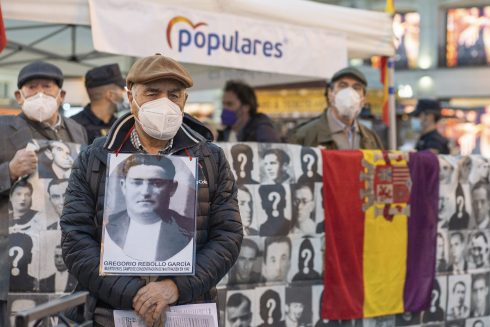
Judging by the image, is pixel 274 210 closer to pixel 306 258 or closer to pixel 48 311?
pixel 306 258

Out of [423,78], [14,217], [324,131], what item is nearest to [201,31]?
[324,131]

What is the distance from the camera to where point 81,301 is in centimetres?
266

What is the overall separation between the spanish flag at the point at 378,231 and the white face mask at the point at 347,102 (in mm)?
596

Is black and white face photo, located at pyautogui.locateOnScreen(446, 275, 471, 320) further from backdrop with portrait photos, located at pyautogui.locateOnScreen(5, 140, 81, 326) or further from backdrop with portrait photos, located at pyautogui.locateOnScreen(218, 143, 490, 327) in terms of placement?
backdrop with portrait photos, located at pyautogui.locateOnScreen(5, 140, 81, 326)

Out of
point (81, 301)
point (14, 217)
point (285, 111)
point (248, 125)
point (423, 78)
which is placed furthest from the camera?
point (423, 78)

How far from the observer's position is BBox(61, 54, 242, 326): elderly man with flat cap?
303 centimetres

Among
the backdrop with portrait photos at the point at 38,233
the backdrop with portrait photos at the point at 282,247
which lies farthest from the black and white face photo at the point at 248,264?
the backdrop with portrait photos at the point at 38,233

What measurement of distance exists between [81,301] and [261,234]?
8.94 feet

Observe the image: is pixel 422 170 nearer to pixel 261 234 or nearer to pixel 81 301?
pixel 261 234

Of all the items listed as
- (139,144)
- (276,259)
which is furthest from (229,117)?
(139,144)

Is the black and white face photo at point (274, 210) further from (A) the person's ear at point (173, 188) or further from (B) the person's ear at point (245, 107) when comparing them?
(B) the person's ear at point (245, 107)

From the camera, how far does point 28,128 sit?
4875 millimetres

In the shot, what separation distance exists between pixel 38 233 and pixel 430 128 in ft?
19.9

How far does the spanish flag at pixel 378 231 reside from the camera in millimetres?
5586
